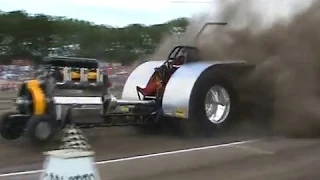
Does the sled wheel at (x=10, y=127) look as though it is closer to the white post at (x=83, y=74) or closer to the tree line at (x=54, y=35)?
the white post at (x=83, y=74)

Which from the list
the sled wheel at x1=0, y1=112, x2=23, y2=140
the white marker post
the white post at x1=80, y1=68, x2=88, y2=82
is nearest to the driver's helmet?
the white post at x1=80, y1=68, x2=88, y2=82

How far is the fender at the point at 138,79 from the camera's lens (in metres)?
11.8

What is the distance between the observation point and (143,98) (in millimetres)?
11344

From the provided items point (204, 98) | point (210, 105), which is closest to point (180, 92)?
point (204, 98)

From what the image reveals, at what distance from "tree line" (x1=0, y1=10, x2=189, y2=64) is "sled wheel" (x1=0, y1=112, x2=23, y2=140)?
22.7 meters

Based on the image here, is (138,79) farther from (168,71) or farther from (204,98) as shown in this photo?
(204,98)

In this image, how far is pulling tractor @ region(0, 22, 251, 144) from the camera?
30.8 ft

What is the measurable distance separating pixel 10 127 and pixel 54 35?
39.4 meters

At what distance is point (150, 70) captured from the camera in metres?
11.9

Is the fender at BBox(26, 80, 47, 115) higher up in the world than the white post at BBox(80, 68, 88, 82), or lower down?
lower down

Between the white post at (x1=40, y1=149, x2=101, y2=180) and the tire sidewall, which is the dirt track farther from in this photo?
the white post at (x1=40, y1=149, x2=101, y2=180)

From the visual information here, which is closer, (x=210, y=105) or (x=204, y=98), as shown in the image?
(x=204, y=98)

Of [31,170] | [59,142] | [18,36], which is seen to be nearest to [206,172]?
[31,170]

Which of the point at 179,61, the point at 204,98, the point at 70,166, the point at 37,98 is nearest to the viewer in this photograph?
the point at 70,166
